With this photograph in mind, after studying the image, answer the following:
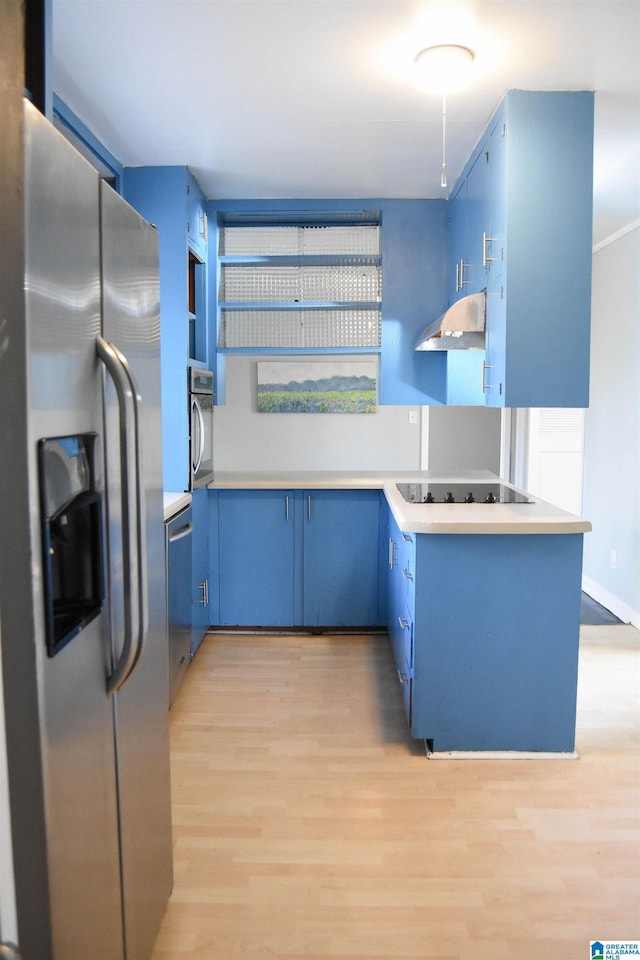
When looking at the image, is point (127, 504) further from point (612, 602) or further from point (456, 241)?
point (612, 602)

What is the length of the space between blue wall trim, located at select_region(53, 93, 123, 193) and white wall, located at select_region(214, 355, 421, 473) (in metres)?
2.15

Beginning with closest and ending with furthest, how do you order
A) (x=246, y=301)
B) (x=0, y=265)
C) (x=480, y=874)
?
(x=0, y=265) < (x=480, y=874) < (x=246, y=301)

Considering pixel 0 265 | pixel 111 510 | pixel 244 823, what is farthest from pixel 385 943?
pixel 0 265

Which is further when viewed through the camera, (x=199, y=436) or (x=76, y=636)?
(x=199, y=436)

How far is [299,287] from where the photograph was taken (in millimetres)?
4457

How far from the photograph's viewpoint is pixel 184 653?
3.51 m

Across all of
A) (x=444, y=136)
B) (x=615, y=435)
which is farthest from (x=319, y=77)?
(x=615, y=435)

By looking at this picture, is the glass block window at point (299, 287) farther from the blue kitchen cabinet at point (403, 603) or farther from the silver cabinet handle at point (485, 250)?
the blue kitchen cabinet at point (403, 603)

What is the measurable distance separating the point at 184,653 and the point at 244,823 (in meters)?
1.21

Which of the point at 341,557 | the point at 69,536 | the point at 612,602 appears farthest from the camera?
the point at 612,602

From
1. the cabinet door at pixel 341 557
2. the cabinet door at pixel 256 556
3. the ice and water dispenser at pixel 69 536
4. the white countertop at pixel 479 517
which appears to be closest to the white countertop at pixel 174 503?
the cabinet door at pixel 256 556

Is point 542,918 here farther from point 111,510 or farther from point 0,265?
point 0,265

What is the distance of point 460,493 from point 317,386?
230 cm

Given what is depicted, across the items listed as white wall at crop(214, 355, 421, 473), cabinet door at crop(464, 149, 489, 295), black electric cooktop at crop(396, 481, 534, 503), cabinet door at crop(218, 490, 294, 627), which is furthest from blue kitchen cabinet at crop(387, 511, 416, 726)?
white wall at crop(214, 355, 421, 473)
